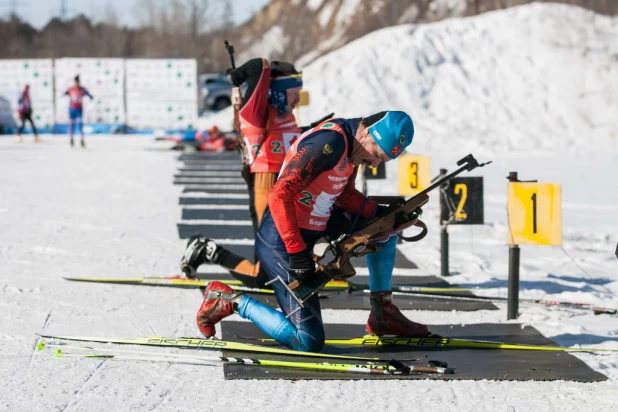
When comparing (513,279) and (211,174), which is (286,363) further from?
(211,174)

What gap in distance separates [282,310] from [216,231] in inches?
197

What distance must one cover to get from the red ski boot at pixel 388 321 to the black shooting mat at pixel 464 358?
13 cm

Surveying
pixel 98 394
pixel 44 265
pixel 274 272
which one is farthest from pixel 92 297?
pixel 98 394

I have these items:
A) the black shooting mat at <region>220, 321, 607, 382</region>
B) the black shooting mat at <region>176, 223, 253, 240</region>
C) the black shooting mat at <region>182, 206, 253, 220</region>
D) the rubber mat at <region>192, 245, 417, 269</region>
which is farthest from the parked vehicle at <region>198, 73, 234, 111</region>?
the black shooting mat at <region>220, 321, 607, 382</region>

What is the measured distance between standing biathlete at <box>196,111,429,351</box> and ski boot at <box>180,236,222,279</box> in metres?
1.10

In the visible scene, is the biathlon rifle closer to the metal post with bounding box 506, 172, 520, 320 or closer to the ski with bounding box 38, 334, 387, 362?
the ski with bounding box 38, 334, 387, 362

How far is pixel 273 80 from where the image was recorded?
7.44 m

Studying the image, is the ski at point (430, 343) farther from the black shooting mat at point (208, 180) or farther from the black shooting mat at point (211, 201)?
the black shooting mat at point (208, 180)

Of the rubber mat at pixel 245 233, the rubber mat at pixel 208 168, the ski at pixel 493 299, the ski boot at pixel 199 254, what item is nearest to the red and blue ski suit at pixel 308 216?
the ski boot at pixel 199 254

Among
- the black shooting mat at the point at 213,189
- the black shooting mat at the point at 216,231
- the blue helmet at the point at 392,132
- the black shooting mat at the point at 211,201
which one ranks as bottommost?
the black shooting mat at the point at 216,231

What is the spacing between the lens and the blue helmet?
522 cm

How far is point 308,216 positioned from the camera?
555cm

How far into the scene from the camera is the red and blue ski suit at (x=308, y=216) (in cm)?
519

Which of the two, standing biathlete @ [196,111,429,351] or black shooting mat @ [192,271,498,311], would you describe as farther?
black shooting mat @ [192,271,498,311]
